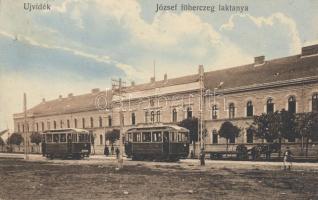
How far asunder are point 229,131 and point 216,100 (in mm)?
3747

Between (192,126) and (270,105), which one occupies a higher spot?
(270,105)

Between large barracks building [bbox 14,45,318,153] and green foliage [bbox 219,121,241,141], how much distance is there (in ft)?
2.46

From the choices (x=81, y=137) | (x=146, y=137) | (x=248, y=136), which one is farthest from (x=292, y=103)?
(x=81, y=137)

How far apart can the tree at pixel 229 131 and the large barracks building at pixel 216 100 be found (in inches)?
29.1

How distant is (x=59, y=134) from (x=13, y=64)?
1440cm

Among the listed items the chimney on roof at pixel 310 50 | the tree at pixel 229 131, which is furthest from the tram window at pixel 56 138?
the chimney on roof at pixel 310 50

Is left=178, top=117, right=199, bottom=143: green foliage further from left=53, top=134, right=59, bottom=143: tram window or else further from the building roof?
left=53, top=134, right=59, bottom=143: tram window

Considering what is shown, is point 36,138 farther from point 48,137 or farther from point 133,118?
point 48,137

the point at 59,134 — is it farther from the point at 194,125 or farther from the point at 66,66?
the point at 66,66

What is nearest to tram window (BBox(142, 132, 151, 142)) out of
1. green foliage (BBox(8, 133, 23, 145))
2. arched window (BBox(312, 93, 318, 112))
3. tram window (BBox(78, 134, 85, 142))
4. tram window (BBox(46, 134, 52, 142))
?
tram window (BBox(78, 134, 85, 142))

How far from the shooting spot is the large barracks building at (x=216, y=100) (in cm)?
2619

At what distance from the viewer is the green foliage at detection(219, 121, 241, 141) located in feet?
93.2

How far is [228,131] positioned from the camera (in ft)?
93.2

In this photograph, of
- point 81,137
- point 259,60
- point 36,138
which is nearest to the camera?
point 81,137
